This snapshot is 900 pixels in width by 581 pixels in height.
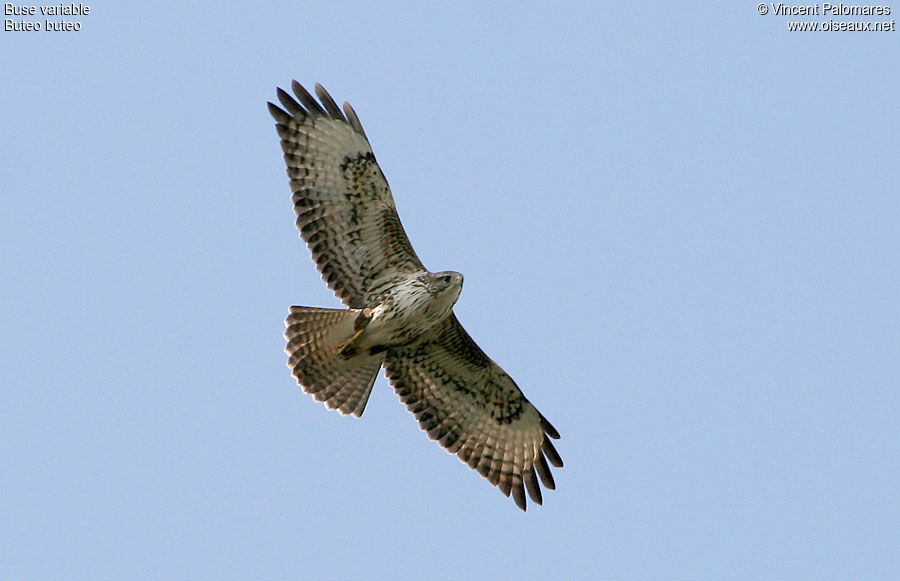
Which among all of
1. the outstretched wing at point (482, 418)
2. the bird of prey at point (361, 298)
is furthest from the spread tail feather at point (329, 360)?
the outstretched wing at point (482, 418)

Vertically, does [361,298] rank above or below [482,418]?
above

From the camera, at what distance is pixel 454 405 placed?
15586 mm

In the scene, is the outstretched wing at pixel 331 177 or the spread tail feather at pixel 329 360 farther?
the spread tail feather at pixel 329 360

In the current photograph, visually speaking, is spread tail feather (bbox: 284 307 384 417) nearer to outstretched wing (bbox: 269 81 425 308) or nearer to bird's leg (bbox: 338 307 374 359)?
bird's leg (bbox: 338 307 374 359)

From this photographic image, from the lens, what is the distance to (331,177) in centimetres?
1457

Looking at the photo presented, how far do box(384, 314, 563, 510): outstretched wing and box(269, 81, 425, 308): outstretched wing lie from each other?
141 cm

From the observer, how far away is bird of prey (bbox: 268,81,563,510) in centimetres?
1457

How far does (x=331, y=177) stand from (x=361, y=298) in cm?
118

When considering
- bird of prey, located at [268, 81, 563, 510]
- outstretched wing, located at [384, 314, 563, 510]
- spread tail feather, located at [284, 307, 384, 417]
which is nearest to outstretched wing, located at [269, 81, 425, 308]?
bird of prey, located at [268, 81, 563, 510]

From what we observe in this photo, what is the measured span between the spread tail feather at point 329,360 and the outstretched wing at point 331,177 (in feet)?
1.85

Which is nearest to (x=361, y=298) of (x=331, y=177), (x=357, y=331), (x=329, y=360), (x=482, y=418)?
(x=357, y=331)

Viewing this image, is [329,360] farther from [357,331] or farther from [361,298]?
[361,298]

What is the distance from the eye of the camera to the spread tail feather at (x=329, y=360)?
14773 millimetres

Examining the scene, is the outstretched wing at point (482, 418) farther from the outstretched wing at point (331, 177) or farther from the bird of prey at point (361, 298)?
the outstretched wing at point (331, 177)
